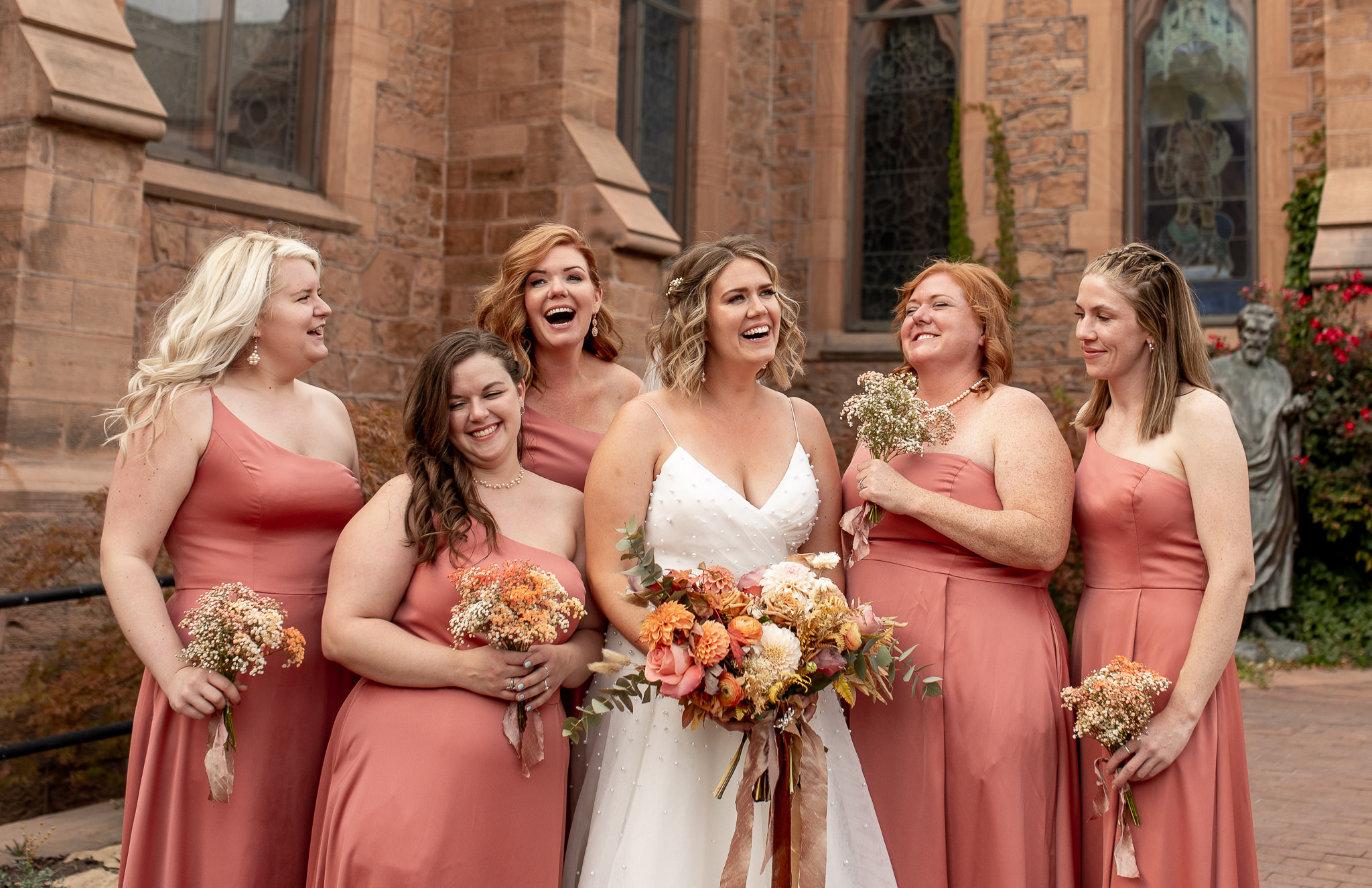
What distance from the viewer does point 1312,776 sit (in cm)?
676

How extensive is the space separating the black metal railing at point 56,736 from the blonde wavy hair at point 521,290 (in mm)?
1781

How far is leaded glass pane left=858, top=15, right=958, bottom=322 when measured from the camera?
1338 centimetres

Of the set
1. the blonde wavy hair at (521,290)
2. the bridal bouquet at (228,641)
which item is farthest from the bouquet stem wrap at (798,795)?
the blonde wavy hair at (521,290)

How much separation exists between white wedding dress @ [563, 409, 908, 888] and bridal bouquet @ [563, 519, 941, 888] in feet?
0.64

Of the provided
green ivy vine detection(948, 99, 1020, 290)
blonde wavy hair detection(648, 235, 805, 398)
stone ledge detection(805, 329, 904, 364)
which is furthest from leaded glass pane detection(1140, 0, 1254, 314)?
blonde wavy hair detection(648, 235, 805, 398)

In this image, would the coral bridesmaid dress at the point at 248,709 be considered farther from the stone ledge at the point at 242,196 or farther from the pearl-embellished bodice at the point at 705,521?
the stone ledge at the point at 242,196

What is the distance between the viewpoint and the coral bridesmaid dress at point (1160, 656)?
10.1ft

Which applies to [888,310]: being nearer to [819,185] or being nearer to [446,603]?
[819,185]

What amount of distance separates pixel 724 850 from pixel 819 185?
11.1 m

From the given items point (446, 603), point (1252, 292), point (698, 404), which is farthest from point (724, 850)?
point (1252, 292)

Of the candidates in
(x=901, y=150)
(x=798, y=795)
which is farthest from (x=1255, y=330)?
(x=798, y=795)

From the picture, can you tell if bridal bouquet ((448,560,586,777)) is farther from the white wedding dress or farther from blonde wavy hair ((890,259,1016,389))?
blonde wavy hair ((890,259,1016,389))

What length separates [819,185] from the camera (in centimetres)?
1352

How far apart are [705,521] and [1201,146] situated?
428 inches
